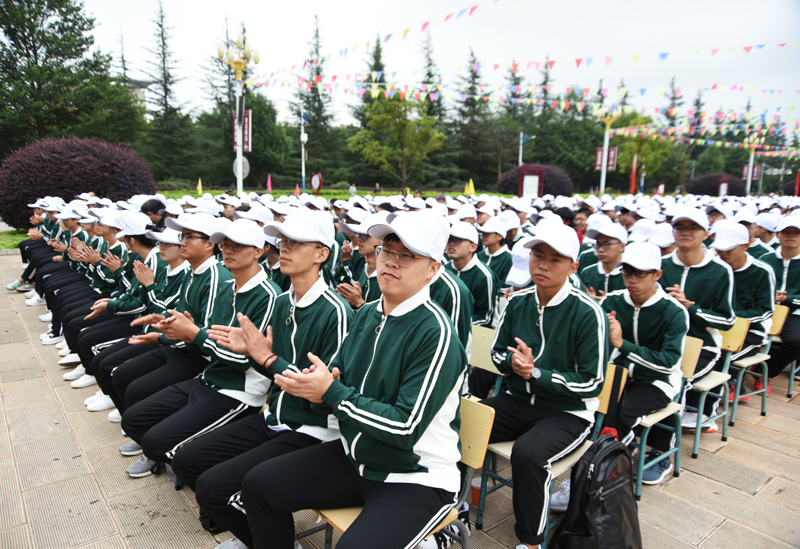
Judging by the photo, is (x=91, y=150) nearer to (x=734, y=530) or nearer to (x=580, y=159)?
(x=734, y=530)

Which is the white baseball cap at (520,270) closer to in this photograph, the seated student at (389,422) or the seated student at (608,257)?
the seated student at (608,257)

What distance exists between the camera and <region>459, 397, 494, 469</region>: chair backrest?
248cm

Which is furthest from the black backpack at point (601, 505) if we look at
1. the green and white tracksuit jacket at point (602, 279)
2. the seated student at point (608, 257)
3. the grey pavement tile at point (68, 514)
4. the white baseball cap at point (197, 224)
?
the white baseball cap at point (197, 224)

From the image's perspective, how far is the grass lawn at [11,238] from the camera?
1438cm

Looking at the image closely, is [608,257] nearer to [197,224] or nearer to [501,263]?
[501,263]

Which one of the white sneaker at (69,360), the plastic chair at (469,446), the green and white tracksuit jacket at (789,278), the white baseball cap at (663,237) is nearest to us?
the plastic chair at (469,446)

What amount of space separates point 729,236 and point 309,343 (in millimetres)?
4354

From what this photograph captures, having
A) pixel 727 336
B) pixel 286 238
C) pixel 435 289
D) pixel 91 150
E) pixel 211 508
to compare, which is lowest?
pixel 211 508

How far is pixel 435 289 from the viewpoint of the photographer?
12.5ft

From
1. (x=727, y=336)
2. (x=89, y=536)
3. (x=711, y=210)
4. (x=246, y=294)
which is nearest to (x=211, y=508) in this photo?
(x=89, y=536)

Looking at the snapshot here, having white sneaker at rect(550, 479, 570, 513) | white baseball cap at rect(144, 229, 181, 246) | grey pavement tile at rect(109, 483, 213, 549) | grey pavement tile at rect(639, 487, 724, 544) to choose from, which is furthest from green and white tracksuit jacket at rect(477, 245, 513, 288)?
grey pavement tile at rect(109, 483, 213, 549)

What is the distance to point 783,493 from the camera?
3.49 metres

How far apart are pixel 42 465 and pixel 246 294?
2367 millimetres

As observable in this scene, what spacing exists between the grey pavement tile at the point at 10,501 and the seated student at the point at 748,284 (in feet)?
20.1
